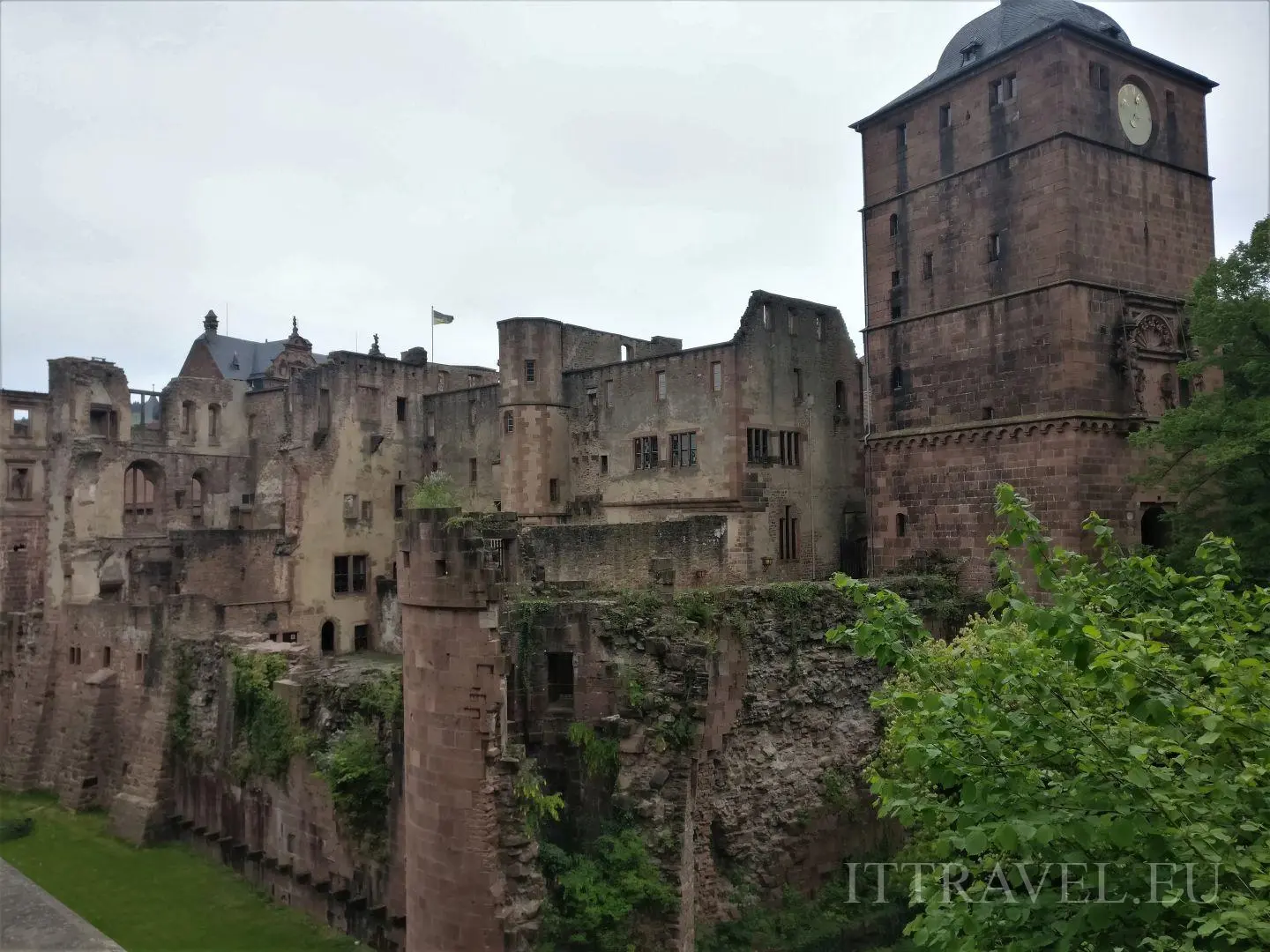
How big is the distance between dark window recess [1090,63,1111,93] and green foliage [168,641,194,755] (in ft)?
Result: 99.1

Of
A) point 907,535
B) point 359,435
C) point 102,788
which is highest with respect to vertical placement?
point 359,435

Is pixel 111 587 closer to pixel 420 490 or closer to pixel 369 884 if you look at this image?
pixel 420 490

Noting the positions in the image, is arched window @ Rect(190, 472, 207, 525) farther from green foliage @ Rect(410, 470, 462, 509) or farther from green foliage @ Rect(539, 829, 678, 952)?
green foliage @ Rect(539, 829, 678, 952)

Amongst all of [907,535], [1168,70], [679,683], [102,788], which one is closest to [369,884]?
[679,683]

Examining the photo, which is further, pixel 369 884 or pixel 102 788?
pixel 102 788

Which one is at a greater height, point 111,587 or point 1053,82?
point 1053,82

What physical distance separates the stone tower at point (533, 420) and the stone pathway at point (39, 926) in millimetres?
22586

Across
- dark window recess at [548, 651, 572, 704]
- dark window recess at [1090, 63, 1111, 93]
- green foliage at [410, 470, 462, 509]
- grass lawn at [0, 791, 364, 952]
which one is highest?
dark window recess at [1090, 63, 1111, 93]

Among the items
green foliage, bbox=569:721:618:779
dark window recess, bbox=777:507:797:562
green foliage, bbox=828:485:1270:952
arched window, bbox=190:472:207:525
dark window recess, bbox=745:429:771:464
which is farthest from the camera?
arched window, bbox=190:472:207:525

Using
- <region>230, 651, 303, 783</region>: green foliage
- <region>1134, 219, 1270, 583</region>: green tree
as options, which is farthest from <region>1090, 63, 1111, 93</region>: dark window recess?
<region>230, 651, 303, 783</region>: green foliage

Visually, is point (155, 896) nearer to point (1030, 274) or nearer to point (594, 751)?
point (594, 751)

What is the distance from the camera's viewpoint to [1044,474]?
27734mm

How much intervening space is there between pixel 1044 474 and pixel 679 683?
45.7 feet

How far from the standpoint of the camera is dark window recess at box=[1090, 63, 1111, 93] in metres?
28.6
